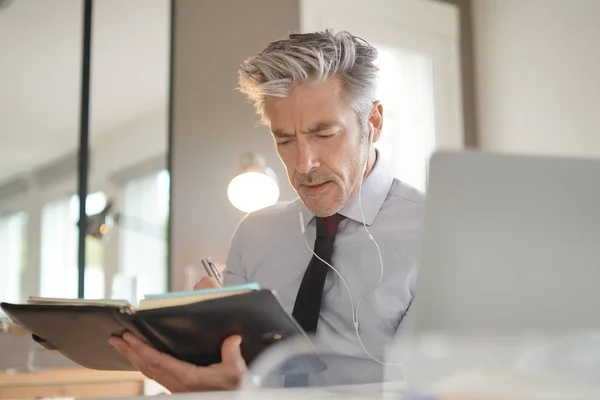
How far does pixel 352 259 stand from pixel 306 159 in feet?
0.86

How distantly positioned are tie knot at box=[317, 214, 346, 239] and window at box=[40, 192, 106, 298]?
39.4 inches

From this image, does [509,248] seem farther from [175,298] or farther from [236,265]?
[236,265]

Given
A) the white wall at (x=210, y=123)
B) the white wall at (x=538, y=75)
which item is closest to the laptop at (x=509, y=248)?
the white wall at (x=210, y=123)

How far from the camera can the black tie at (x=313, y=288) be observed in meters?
1.50

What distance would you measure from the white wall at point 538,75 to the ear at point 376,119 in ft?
4.63

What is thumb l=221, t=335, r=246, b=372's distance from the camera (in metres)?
1.10

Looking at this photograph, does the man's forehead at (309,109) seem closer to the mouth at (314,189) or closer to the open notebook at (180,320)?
the mouth at (314,189)

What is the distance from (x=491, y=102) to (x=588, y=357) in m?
2.83

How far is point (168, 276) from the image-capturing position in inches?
95.5

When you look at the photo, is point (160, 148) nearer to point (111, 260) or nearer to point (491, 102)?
point (111, 260)

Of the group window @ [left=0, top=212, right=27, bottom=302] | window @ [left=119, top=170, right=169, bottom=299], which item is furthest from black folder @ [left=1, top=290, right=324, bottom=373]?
window @ [left=119, top=170, right=169, bottom=299]

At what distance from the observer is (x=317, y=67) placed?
1618mm

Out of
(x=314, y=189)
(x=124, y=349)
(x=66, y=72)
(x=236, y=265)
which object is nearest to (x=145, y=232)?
(x=66, y=72)

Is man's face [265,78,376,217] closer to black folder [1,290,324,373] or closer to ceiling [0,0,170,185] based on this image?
black folder [1,290,324,373]
